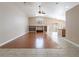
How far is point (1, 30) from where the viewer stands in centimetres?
615

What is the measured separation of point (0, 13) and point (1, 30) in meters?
0.75

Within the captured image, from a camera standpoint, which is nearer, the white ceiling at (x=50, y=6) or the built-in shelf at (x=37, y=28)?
the white ceiling at (x=50, y=6)

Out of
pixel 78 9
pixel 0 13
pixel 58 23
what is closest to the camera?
pixel 0 13

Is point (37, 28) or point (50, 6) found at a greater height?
point (50, 6)

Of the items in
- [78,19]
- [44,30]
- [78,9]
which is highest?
[78,9]

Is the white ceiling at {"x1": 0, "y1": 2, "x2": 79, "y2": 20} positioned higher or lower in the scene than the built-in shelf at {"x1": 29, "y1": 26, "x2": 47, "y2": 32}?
higher

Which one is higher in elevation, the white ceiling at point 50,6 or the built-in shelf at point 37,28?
the white ceiling at point 50,6

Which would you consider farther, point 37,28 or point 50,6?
point 37,28

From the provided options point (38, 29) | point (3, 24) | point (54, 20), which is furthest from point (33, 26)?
point (3, 24)

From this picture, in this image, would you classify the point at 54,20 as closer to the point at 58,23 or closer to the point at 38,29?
the point at 58,23

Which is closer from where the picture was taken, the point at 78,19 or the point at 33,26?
the point at 78,19

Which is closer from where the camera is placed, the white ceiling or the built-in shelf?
the white ceiling

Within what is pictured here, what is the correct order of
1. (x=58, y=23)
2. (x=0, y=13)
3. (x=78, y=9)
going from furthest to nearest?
(x=58, y=23)
(x=78, y=9)
(x=0, y=13)

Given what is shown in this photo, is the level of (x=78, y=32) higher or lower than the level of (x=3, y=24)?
lower
